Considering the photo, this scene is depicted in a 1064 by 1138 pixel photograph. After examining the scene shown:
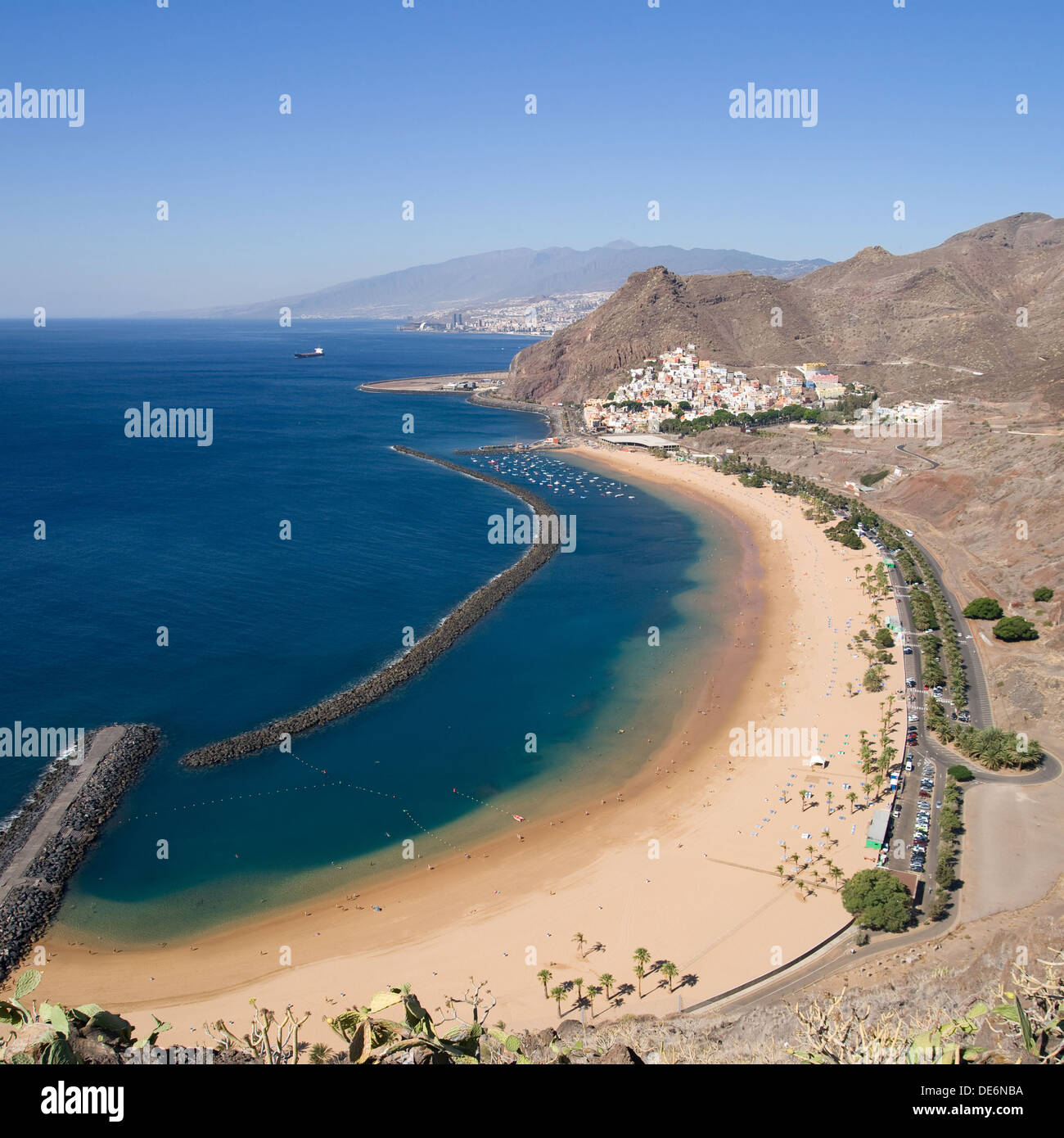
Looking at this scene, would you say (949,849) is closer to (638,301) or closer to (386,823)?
(386,823)

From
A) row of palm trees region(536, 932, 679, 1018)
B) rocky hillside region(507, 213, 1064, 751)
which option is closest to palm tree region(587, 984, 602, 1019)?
row of palm trees region(536, 932, 679, 1018)

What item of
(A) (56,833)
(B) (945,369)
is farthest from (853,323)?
Answer: (A) (56,833)

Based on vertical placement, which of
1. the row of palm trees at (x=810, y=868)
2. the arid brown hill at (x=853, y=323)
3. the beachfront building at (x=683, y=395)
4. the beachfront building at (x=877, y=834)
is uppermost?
the arid brown hill at (x=853, y=323)

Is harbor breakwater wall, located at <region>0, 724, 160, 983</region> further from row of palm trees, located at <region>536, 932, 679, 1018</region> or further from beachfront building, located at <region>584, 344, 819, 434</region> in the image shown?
beachfront building, located at <region>584, 344, 819, 434</region>

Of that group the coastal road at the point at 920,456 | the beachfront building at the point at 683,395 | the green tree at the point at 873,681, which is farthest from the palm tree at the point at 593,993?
the beachfront building at the point at 683,395

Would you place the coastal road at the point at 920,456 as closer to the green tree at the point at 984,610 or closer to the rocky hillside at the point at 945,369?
the rocky hillside at the point at 945,369

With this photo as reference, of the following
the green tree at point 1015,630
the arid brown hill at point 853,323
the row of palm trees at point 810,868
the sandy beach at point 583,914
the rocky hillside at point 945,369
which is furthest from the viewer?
the arid brown hill at point 853,323
